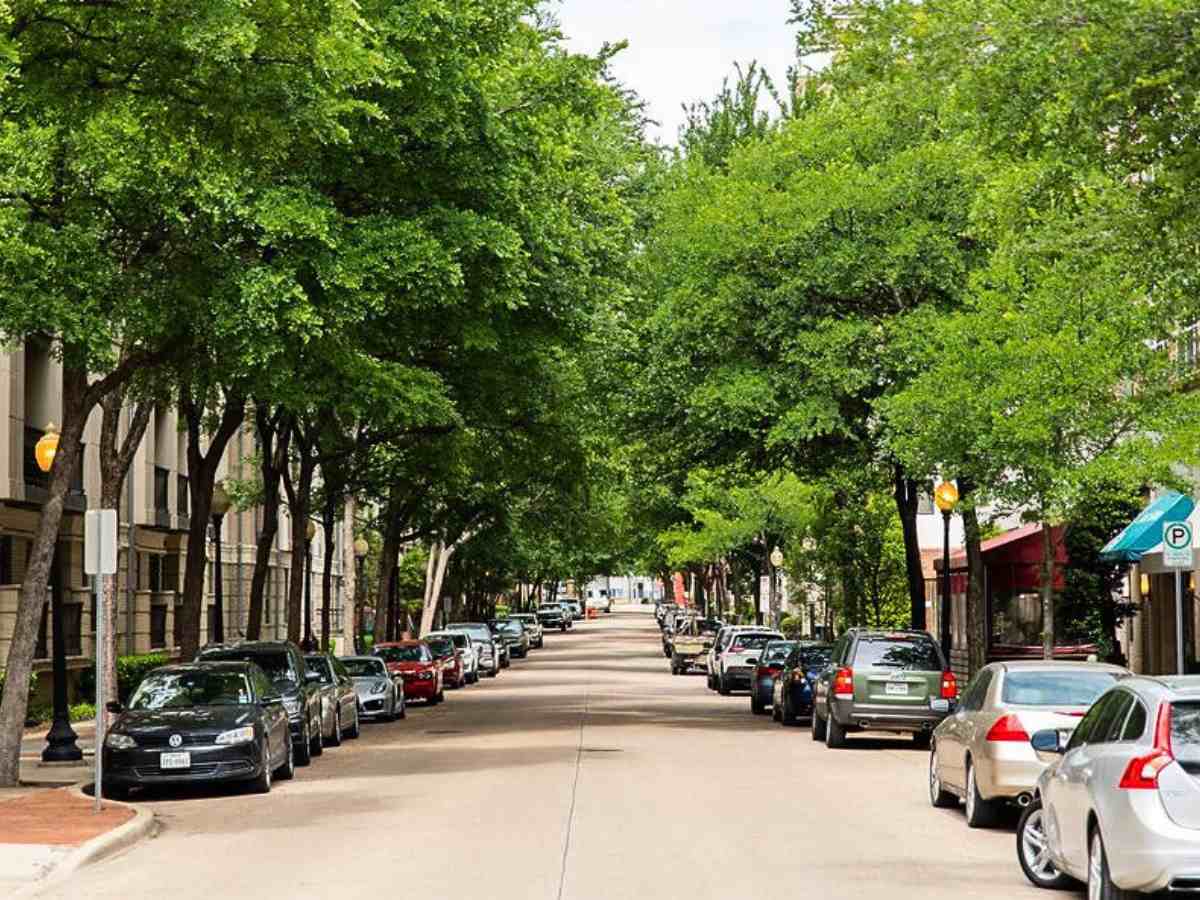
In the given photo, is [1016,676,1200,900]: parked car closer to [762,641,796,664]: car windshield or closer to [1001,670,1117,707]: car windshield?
[1001,670,1117,707]: car windshield

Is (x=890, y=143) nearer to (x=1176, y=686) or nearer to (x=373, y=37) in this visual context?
(x=373, y=37)

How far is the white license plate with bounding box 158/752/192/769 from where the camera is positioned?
21641mm

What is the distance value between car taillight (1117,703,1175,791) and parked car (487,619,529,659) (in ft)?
226

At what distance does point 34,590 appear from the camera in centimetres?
2302

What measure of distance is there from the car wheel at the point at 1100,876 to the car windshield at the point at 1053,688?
18.5 feet

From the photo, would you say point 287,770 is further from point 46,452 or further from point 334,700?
point 334,700

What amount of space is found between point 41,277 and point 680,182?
742 inches

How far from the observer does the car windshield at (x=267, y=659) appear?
93.2 feet

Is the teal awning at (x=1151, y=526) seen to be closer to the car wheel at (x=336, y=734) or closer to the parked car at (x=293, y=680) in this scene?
the car wheel at (x=336, y=734)

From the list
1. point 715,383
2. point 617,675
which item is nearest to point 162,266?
point 715,383

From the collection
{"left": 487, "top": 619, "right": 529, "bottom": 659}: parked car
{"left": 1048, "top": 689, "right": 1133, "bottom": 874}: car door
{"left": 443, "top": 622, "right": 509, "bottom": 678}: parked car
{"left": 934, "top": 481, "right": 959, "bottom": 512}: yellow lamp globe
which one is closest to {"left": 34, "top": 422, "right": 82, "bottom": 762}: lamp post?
{"left": 934, "top": 481, "right": 959, "bottom": 512}: yellow lamp globe

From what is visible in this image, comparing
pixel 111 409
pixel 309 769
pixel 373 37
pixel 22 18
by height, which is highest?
pixel 373 37

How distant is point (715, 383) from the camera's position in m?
33.3

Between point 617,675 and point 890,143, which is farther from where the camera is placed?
point 617,675
